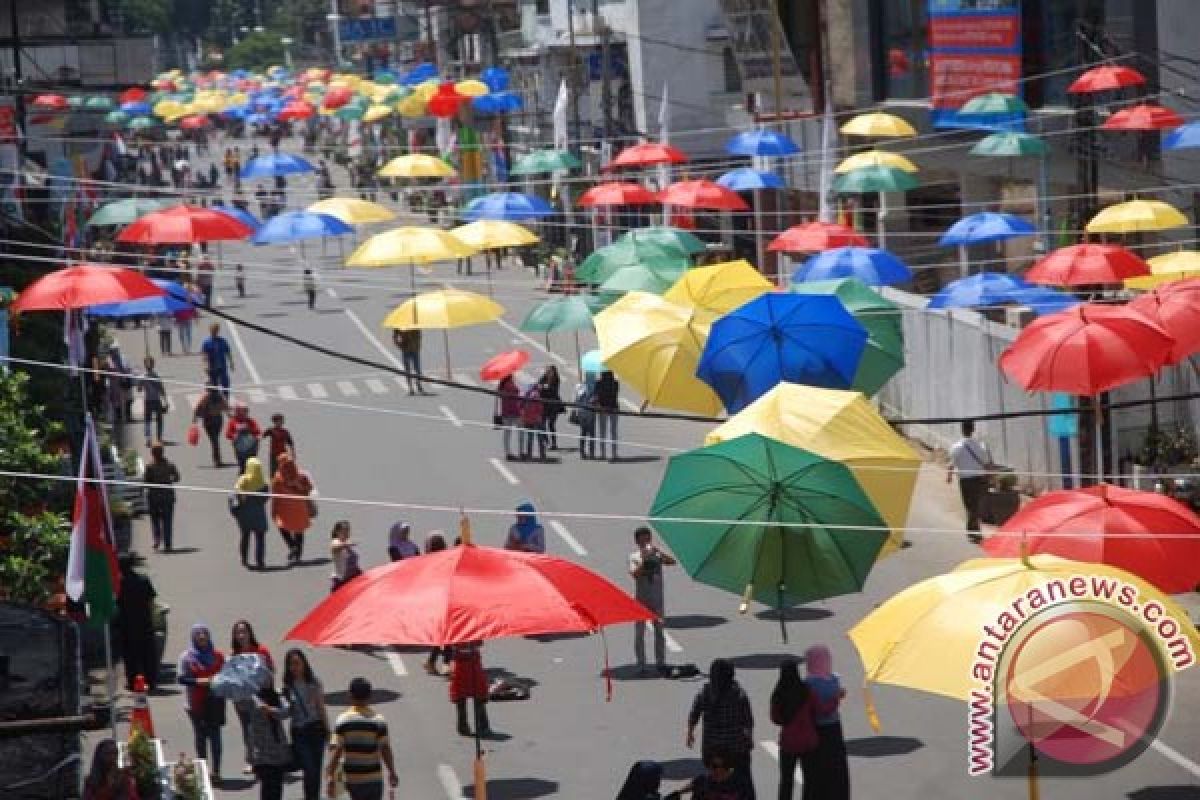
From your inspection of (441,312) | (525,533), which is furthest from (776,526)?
(441,312)

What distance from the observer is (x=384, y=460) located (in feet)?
118

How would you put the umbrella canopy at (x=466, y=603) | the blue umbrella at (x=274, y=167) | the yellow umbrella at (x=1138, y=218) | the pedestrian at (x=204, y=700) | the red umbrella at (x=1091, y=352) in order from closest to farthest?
1. the umbrella canopy at (x=466, y=603)
2. the pedestrian at (x=204, y=700)
3. the red umbrella at (x=1091, y=352)
4. the yellow umbrella at (x=1138, y=218)
5. the blue umbrella at (x=274, y=167)

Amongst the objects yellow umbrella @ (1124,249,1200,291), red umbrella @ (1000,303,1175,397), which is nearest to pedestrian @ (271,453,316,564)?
red umbrella @ (1000,303,1175,397)

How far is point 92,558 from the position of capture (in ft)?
67.1

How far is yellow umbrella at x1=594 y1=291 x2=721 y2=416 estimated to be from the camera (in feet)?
85.5

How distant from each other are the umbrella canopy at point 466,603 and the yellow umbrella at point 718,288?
41.7ft

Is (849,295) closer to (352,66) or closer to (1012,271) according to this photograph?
(1012,271)

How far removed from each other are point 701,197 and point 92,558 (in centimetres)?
2716

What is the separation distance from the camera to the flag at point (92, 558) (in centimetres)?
1998

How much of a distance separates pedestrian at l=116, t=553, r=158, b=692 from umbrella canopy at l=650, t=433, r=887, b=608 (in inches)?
255

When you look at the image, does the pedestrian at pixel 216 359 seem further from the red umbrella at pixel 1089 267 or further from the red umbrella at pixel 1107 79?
the red umbrella at pixel 1089 267

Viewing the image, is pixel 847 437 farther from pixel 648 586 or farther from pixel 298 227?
pixel 298 227

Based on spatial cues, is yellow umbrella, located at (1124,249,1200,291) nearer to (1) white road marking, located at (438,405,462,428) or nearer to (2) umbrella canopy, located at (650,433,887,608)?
(2) umbrella canopy, located at (650,433,887,608)

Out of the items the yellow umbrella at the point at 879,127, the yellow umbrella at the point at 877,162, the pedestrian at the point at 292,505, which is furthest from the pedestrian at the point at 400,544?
the yellow umbrella at the point at 879,127
